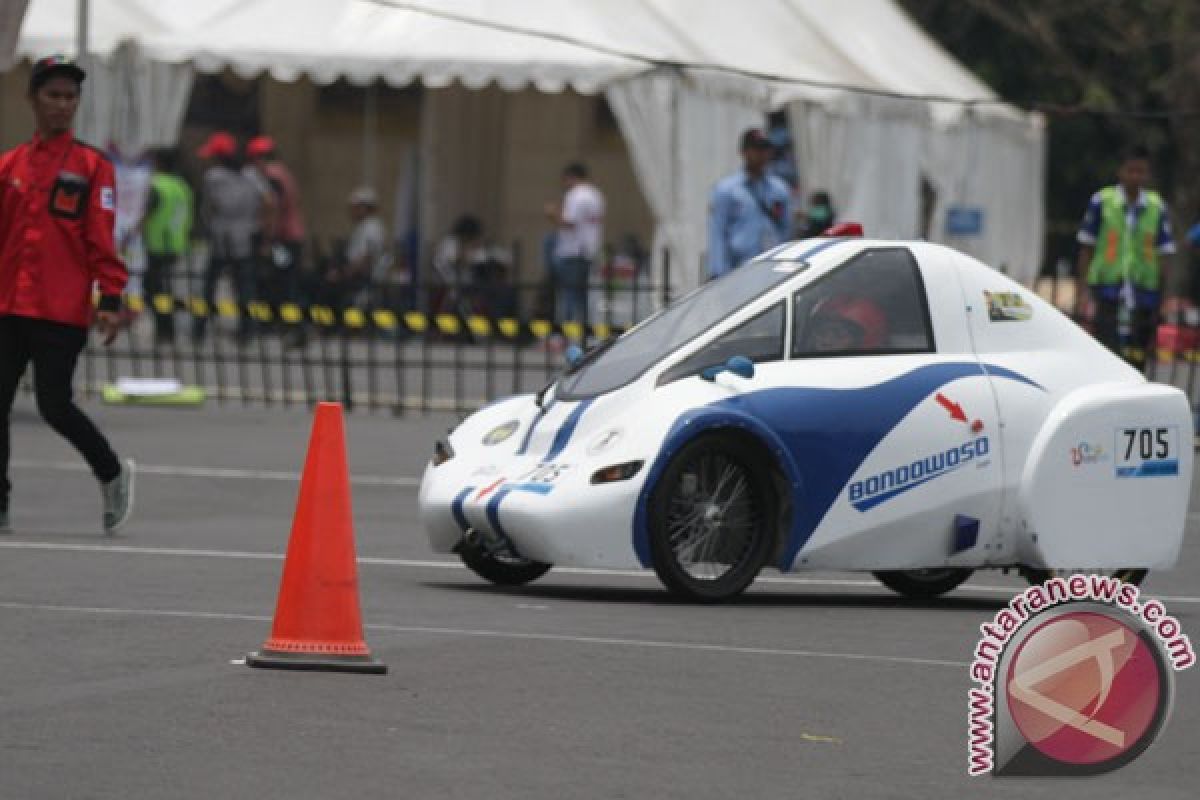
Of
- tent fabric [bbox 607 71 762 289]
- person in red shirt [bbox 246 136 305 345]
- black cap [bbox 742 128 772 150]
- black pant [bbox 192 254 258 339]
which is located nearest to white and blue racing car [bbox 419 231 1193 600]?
black cap [bbox 742 128 772 150]

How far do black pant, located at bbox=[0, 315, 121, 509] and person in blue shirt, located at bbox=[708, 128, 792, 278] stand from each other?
728cm

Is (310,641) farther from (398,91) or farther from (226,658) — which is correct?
(398,91)

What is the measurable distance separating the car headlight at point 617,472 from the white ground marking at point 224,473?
583cm

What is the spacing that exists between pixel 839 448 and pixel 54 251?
12.2ft

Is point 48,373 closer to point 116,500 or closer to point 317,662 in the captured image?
point 116,500

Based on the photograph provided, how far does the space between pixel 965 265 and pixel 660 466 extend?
1632 mm

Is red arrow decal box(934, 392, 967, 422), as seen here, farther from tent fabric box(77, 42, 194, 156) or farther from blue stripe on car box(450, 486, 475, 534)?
tent fabric box(77, 42, 194, 156)

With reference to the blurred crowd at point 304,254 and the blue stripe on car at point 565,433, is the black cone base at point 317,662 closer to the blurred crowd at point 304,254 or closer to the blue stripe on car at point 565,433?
the blue stripe on car at point 565,433

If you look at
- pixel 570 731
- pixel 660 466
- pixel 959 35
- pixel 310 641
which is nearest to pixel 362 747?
pixel 570 731

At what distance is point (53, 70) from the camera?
13836 millimetres

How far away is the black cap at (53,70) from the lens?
1384 centimetres

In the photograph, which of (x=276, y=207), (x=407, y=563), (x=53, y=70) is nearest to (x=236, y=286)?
(x=276, y=207)

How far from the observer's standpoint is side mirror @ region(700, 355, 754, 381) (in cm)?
1223

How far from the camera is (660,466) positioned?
12008mm
